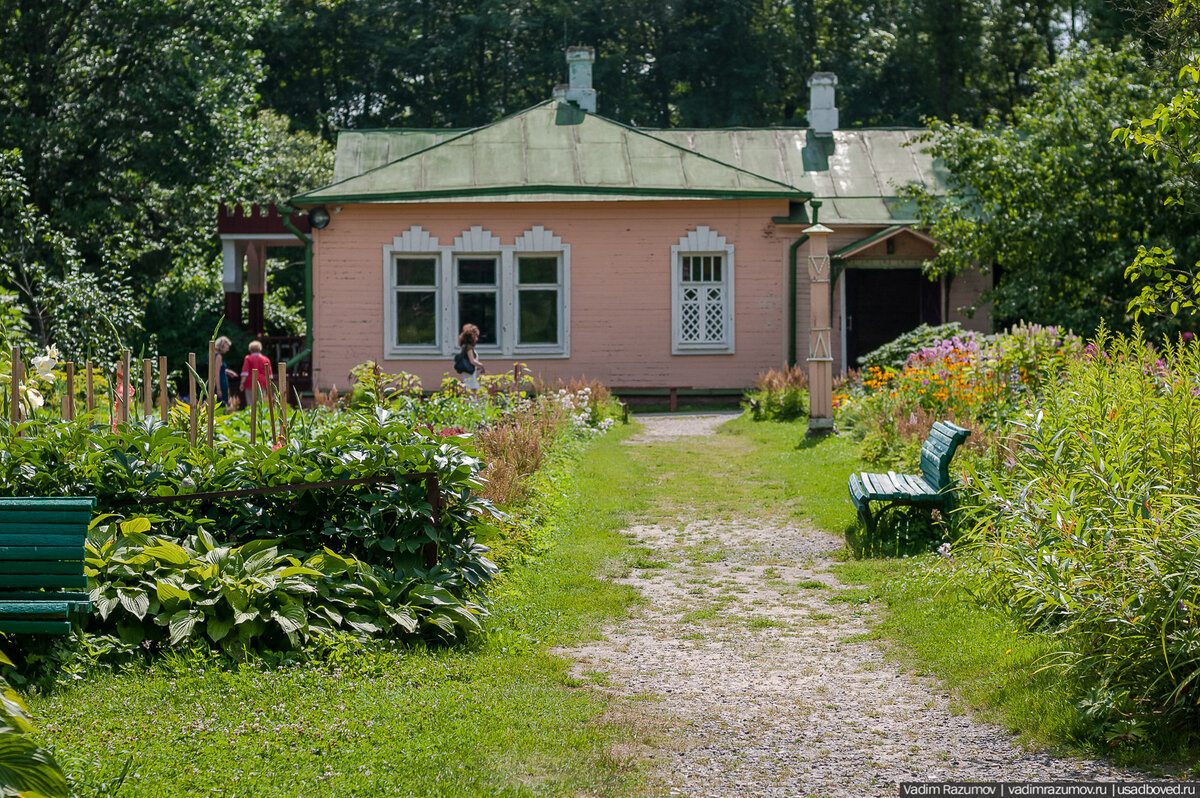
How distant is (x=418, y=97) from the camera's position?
38.4 metres

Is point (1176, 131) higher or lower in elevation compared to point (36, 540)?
higher

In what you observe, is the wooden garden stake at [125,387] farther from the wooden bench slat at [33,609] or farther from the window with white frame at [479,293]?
the window with white frame at [479,293]

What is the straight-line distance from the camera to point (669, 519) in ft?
32.2

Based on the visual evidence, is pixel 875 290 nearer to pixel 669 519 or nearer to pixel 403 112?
pixel 669 519

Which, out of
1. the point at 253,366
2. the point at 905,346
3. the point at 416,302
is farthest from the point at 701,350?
the point at 253,366

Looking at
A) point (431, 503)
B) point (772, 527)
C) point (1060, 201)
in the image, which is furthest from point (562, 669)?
point (1060, 201)

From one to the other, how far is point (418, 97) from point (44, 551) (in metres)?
34.8

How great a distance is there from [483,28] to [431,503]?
107 feet

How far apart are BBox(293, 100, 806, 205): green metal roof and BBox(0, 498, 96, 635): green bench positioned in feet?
45.5

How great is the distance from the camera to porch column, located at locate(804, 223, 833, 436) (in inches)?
554

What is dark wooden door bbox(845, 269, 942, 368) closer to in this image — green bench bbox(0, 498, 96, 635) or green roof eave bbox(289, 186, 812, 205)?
green roof eave bbox(289, 186, 812, 205)

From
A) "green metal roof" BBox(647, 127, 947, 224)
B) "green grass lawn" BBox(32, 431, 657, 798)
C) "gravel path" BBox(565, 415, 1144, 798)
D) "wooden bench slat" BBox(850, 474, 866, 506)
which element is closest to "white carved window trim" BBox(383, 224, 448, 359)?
"green metal roof" BBox(647, 127, 947, 224)

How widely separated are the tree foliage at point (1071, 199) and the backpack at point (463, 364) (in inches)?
290

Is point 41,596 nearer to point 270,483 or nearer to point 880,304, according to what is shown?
point 270,483
